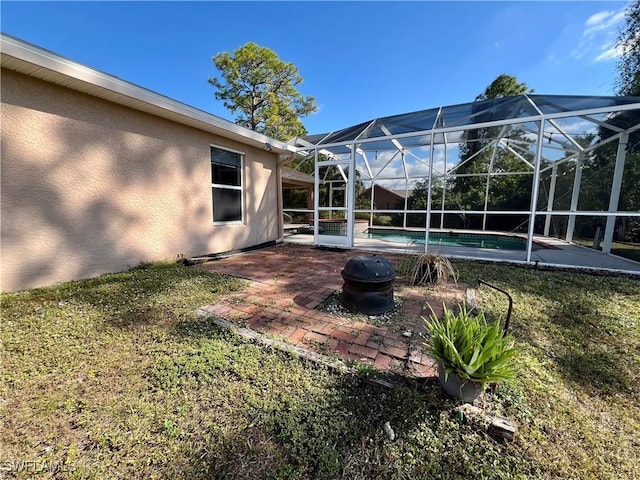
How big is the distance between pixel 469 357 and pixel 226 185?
6600 mm

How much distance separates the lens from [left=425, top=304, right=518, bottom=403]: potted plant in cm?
165

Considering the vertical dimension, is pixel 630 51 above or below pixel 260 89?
below

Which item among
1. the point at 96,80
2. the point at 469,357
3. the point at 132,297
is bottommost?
the point at 132,297

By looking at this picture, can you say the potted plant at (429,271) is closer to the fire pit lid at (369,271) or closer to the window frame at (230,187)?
the fire pit lid at (369,271)

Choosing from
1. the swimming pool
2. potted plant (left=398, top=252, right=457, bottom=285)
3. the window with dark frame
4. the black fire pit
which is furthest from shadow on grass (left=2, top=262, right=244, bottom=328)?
the swimming pool

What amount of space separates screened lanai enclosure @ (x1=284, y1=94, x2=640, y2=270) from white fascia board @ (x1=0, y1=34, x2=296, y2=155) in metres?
3.17

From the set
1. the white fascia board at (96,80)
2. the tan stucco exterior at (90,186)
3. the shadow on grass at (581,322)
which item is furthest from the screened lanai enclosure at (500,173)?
the tan stucco exterior at (90,186)

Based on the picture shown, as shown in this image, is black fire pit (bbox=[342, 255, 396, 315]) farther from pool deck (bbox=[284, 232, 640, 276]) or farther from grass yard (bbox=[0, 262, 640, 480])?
pool deck (bbox=[284, 232, 640, 276])

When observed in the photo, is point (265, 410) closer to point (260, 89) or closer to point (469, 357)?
point (469, 357)

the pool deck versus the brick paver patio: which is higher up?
A: the pool deck

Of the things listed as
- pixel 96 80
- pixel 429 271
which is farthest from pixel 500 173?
pixel 96 80

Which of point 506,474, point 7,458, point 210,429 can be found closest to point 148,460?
point 210,429

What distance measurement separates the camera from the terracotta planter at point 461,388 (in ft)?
5.65

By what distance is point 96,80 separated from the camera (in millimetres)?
3844
